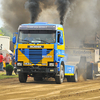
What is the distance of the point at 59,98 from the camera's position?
8.92m

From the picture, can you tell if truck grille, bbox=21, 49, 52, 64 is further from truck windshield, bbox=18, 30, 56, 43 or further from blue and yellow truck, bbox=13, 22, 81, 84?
truck windshield, bbox=18, 30, 56, 43

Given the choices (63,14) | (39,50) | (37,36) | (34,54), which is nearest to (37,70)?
(34,54)

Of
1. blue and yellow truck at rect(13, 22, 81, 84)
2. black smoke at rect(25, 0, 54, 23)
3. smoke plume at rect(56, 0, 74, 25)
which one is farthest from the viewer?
smoke plume at rect(56, 0, 74, 25)

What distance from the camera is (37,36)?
13859mm

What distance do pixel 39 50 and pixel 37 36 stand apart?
2.37 feet

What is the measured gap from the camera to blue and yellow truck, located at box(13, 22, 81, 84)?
13.6 metres

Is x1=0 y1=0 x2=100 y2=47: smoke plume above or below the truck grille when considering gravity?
above

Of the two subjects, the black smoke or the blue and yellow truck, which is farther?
the black smoke

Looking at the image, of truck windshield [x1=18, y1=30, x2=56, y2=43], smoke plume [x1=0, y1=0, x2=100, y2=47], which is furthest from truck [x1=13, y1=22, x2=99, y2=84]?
smoke plume [x1=0, y1=0, x2=100, y2=47]

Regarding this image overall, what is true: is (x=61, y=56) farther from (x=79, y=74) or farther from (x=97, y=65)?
(x=97, y=65)

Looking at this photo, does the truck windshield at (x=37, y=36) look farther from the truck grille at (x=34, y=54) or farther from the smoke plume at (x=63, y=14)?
the smoke plume at (x=63, y=14)

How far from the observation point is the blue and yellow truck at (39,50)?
13.6 meters

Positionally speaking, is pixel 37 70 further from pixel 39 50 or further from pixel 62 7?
pixel 62 7

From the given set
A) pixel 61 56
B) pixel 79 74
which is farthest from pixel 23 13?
pixel 61 56
